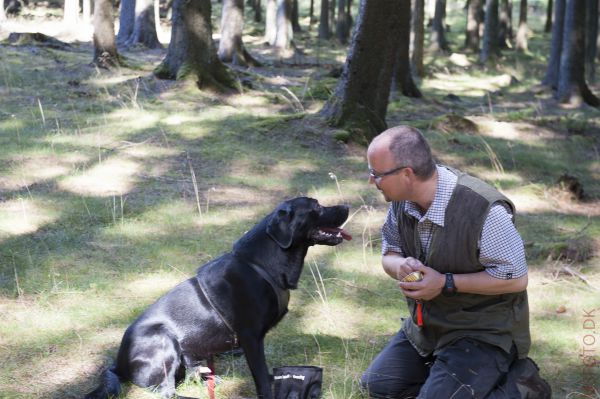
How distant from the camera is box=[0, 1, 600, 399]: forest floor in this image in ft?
18.3

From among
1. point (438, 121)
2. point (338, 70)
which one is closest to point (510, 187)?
point (438, 121)

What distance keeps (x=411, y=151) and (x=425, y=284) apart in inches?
29.0

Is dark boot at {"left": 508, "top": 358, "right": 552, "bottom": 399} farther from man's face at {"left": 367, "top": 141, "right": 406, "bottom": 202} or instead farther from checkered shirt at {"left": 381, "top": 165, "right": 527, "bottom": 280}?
man's face at {"left": 367, "top": 141, "right": 406, "bottom": 202}

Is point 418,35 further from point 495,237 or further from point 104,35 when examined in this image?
point 495,237

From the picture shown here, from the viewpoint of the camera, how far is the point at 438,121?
13.2 metres

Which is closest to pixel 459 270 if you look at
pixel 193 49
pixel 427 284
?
pixel 427 284

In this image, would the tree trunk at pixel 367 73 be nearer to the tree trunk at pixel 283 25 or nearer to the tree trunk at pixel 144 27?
the tree trunk at pixel 144 27

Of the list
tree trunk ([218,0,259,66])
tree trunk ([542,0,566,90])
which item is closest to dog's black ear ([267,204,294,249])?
tree trunk ([218,0,259,66])

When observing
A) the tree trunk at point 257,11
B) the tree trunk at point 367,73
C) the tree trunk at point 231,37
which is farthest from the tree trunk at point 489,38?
the tree trunk at point 257,11

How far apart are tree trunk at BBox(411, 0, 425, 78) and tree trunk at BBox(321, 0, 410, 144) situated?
10.7 meters

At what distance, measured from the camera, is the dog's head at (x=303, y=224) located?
16.1 feet

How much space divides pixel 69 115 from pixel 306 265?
6.57 m

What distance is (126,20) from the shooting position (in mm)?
25641

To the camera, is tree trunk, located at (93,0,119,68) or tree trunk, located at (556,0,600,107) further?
tree trunk, located at (556,0,600,107)
